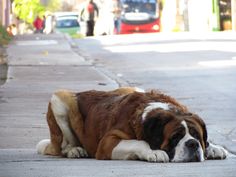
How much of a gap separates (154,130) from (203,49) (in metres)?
18.7

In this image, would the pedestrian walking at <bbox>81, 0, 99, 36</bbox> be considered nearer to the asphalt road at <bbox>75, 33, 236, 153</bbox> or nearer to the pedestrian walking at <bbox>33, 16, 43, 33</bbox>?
the asphalt road at <bbox>75, 33, 236, 153</bbox>

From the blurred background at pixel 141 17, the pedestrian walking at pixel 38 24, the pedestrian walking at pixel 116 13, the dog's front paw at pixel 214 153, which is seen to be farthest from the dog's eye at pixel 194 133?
the pedestrian walking at pixel 38 24

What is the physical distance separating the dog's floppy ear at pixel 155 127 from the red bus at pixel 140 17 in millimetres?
45204

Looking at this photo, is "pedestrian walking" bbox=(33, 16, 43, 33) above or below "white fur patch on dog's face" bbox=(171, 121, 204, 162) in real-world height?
below

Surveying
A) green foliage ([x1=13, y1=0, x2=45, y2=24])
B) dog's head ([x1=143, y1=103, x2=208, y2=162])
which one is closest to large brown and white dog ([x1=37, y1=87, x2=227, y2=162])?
dog's head ([x1=143, y1=103, x2=208, y2=162])

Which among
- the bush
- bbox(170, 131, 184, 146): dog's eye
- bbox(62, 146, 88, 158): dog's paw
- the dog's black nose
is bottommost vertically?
the bush

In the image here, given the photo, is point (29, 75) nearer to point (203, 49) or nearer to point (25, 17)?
point (203, 49)

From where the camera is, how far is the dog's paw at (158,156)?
670 centimetres

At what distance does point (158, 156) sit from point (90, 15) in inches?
1403

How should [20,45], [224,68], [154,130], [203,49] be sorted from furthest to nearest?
[20,45] < [203,49] < [224,68] < [154,130]

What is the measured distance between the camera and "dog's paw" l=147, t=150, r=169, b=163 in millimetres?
6696

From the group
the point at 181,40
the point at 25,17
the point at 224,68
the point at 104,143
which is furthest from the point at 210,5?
the point at 104,143

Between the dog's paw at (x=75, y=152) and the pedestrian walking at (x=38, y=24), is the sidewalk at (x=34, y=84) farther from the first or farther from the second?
the pedestrian walking at (x=38, y=24)

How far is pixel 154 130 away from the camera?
22.2ft
